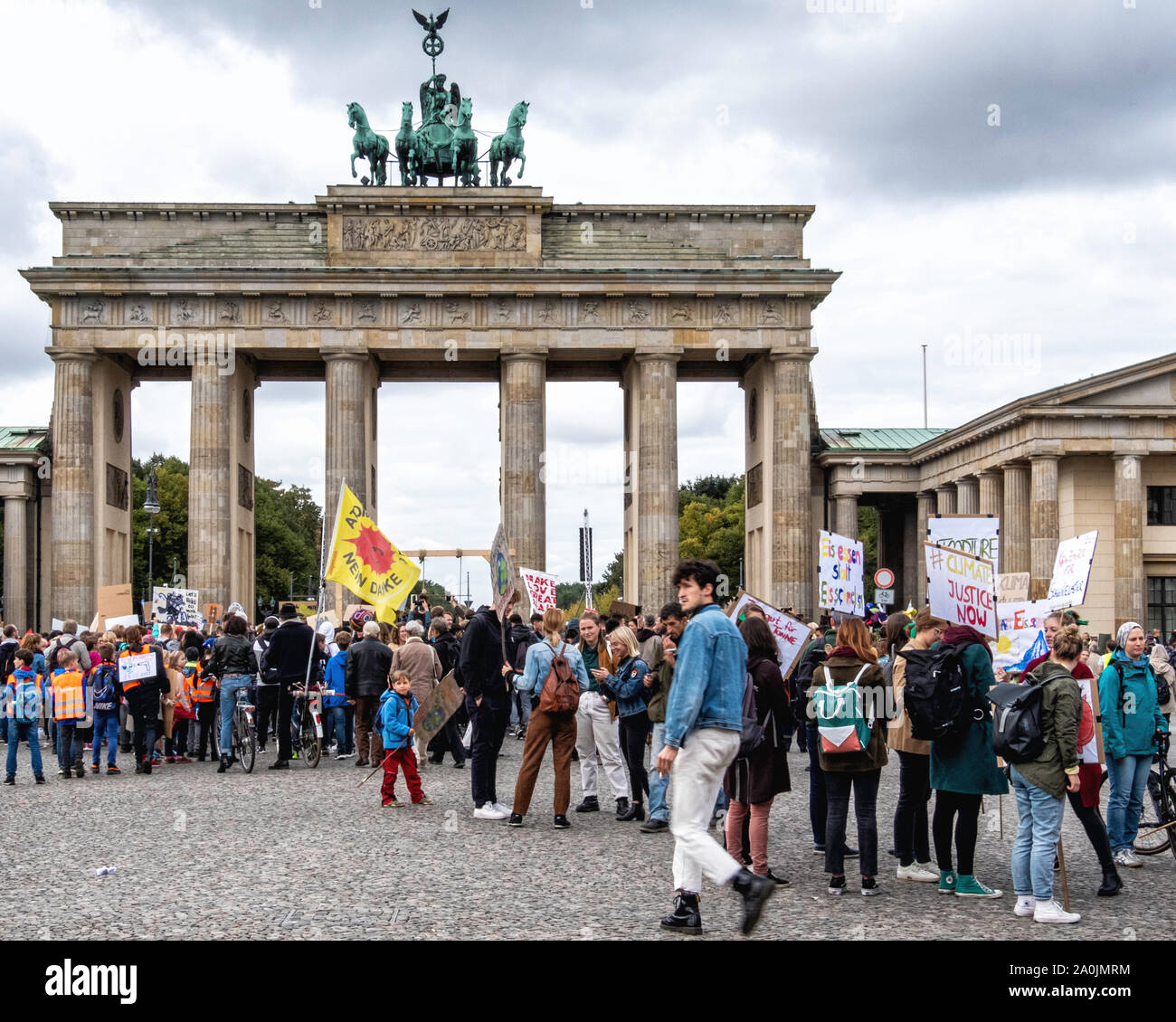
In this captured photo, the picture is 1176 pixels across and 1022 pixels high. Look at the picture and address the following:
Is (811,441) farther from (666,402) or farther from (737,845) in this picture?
(737,845)

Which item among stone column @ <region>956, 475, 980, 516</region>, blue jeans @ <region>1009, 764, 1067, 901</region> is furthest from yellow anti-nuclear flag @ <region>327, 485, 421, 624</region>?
stone column @ <region>956, 475, 980, 516</region>

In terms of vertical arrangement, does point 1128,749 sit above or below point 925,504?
below

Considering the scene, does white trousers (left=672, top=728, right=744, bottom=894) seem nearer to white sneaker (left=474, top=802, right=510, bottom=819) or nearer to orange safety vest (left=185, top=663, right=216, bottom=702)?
white sneaker (left=474, top=802, right=510, bottom=819)

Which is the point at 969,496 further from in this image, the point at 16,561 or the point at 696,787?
the point at 696,787

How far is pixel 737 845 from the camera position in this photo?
1124cm

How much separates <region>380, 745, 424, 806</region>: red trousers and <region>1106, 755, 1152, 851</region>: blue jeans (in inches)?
283

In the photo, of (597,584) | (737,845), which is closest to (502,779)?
(737,845)

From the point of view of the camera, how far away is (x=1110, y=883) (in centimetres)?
1050

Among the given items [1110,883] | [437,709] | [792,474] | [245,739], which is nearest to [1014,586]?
[437,709]

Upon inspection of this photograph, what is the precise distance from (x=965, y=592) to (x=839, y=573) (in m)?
11.0

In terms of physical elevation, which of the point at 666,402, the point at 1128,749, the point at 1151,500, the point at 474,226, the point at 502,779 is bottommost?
the point at 502,779

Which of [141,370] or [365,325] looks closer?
[365,325]

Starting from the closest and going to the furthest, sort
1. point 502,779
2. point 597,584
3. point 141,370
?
point 502,779
point 141,370
point 597,584
